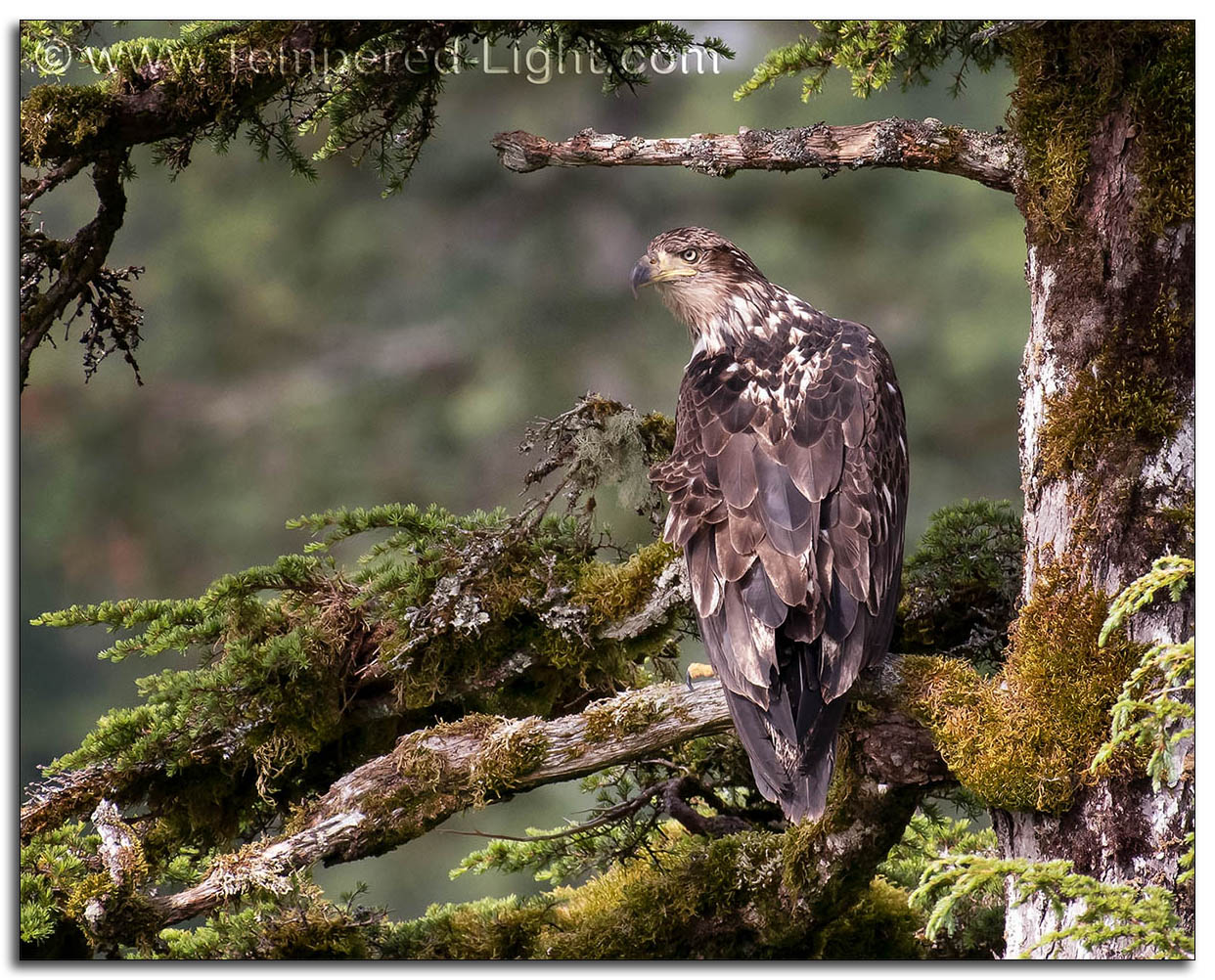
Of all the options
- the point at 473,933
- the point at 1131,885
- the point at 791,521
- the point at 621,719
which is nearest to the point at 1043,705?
the point at 1131,885

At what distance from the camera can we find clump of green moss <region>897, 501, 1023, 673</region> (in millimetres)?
3117

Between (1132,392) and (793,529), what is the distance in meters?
0.72

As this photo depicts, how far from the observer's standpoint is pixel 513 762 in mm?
2732

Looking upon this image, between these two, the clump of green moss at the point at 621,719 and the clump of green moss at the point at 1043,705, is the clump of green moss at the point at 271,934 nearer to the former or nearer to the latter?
the clump of green moss at the point at 621,719

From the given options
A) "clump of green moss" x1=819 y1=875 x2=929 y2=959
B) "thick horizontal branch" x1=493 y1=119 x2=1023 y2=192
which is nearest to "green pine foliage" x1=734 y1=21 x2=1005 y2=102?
"thick horizontal branch" x1=493 y1=119 x2=1023 y2=192

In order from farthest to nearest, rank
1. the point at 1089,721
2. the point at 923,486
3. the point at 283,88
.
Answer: the point at 923,486 → the point at 283,88 → the point at 1089,721

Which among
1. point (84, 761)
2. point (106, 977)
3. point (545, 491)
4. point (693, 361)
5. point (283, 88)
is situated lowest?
point (106, 977)

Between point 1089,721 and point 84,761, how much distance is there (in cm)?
214

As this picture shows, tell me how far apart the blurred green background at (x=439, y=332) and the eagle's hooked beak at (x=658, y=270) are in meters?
2.37

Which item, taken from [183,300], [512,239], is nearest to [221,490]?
[183,300]

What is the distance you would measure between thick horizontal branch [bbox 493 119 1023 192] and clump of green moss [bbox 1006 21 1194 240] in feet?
0.27

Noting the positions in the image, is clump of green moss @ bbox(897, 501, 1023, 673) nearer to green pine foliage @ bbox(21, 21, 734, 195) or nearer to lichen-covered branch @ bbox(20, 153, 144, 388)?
green pine foliage @ bbox(21, 21, 734, 195)

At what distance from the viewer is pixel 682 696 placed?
2.78 m

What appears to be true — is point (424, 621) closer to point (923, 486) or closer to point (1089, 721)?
point (1089, 721)
